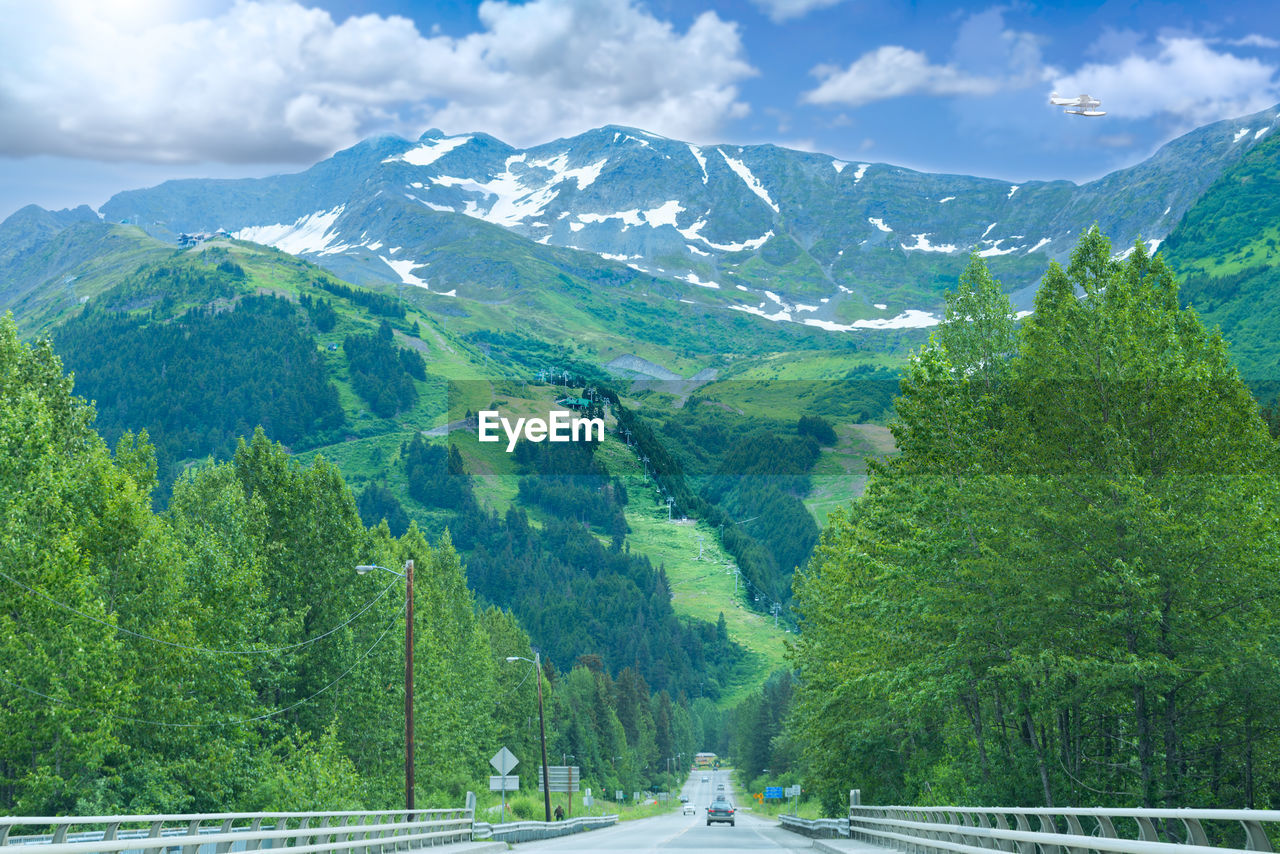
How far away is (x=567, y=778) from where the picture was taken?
70750mm

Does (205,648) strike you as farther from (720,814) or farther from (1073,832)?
(720,814)

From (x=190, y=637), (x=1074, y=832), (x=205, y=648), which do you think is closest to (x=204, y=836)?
(x=1074, y=832)

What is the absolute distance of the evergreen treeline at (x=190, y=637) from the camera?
36688 mm

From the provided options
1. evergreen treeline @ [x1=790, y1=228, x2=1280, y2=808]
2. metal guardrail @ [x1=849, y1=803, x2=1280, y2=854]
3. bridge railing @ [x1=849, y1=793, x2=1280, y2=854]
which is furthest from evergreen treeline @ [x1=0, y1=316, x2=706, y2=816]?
evergreen treeline @ [x1=790, y1=228, x2=1280, y2=808]

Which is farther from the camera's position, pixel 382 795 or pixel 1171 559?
pixel 382 795

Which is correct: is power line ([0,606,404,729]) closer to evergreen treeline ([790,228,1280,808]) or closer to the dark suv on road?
evergreen treeline ([790,228,1280,808])

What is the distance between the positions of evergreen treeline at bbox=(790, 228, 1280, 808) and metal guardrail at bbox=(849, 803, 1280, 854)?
2.28m

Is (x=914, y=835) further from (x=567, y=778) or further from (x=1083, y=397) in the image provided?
(x=567, y=778)

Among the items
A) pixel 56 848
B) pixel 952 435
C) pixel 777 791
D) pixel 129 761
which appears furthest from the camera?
pixel 777 791

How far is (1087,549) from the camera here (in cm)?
2928

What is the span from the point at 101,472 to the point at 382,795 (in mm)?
22443

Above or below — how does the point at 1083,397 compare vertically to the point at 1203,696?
above

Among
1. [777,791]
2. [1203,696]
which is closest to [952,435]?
[1203,696]

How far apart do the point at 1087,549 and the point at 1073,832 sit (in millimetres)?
14870
